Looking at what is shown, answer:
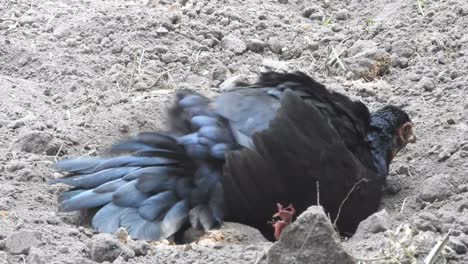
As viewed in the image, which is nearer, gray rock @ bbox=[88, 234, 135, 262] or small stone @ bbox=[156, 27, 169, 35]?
gray rock @ bbox=[88, 234, 135, 262]

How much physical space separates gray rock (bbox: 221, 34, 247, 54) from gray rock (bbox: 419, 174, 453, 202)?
2299mm

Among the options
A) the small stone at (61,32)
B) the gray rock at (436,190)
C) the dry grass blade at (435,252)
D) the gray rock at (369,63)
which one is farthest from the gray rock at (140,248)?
the small stone at (61,32)

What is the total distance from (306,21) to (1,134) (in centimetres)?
271

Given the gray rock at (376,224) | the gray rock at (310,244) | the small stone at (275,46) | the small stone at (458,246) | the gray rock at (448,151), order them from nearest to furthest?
the gray rock at (310,244), the small stone at (458,246), the gray rock at (376,224), the gray rock at (448,151), the small stone at (275,46)

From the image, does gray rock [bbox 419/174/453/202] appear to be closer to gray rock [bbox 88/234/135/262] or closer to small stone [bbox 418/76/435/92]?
small stone [bbox 418/76/435/92]

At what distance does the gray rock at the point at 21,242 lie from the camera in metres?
3.93

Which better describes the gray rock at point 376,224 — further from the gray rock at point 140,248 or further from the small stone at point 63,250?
the small stone at point 63,250

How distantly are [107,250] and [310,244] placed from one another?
2.92 feet

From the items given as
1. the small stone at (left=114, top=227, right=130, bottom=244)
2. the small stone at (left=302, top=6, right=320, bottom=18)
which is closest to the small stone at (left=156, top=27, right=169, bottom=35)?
the small stone at (left=302, top=6, right=320, bottom=18)

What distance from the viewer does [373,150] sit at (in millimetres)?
5102

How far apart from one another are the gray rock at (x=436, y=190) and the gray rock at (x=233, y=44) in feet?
7.54

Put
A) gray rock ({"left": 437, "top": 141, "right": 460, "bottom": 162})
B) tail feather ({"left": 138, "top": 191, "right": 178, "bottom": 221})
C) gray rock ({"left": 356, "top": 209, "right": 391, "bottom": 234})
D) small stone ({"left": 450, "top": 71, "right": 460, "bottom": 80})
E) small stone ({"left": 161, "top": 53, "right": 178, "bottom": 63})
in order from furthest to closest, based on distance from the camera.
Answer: small stone ({"left": 161, "top": 53, "right": 178, "bottom": 63})
small stone ({"left": 450, "top": 71, "right": 460, "bottom": 80})
gray rock ({"left": 437, "top": 141, "right": 460, "bottom": 162})
tail feather ({"left": 138, "top": 191, "right": 178, "bottom": 221})
gray rock ({"left": 356, "top": 209, "right": 391, "bottom": 234})

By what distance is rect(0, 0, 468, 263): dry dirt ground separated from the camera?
4816mm

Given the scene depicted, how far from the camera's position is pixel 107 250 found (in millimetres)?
3895
